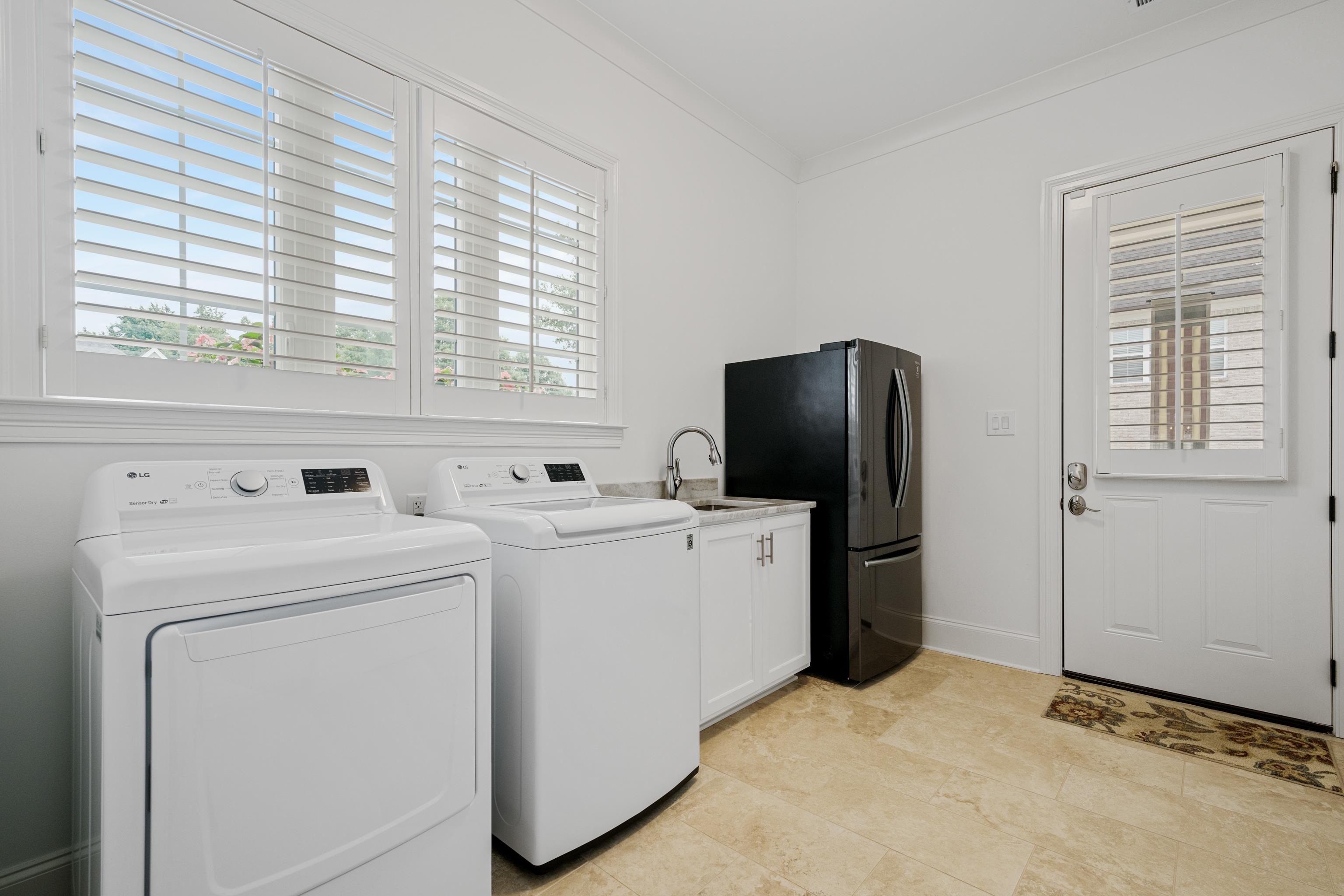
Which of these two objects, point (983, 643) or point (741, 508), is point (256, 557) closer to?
point (741, 508)

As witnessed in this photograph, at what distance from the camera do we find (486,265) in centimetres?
219

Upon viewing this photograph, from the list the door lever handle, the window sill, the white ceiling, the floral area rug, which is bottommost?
the floral area rug

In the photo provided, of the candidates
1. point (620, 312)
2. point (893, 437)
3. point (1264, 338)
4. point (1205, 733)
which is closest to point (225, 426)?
point (620, 312)

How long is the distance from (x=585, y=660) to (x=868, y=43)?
276 centimetres

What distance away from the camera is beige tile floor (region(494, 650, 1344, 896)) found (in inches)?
59.4

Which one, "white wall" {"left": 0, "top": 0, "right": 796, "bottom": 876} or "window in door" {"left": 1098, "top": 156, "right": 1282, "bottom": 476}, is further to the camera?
"window in door" {"left": 1098, "top": 156, "right": 1282, "bottom": 476}

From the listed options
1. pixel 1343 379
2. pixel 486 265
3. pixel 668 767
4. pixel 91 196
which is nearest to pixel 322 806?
pixel 668 767

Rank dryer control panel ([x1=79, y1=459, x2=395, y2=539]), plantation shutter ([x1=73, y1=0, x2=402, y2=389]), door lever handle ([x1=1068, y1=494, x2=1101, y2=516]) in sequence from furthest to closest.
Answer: door lever handle ([x1=1068, y1=494, x2=1101, y2=516]) < plantation shutter ([x1=73, y1=0, x2=402, y2=389]) < dryer control panel ([x1=79, y1=459, x2=395, y2=539])

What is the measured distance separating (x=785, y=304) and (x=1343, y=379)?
94.2 inches

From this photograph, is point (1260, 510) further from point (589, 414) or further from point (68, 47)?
point (68, 47)

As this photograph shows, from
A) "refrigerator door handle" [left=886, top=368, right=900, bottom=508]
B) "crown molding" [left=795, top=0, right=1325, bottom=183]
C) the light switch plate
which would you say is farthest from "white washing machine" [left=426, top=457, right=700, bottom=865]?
"crown molding" [left=795, top=0, right=1325, bottom=183]

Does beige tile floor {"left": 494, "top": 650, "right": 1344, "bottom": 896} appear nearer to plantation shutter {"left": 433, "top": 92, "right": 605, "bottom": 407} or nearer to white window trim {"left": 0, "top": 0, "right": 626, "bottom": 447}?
white window trim {"left": 0, "top": 0, "right": 626, "bottom": 447}

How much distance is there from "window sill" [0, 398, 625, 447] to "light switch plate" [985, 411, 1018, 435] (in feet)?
7.41

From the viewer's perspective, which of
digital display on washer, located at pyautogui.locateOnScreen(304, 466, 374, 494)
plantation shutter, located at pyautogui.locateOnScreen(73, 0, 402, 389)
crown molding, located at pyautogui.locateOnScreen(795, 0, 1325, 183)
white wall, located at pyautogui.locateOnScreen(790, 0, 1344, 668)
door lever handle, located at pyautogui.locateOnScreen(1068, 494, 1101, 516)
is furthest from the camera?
door lever handle, located at pyautogui.locateOnScreen(1068, 494, 1101, 516)
